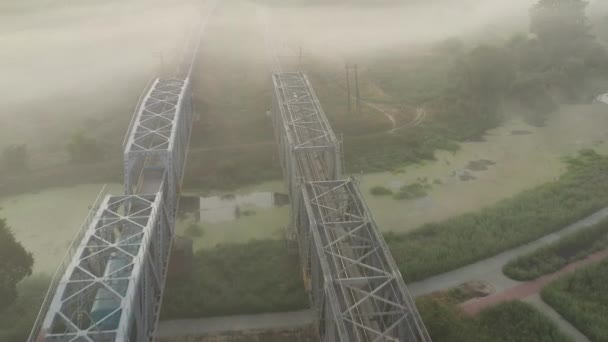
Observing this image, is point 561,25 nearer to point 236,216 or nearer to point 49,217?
point 236,216

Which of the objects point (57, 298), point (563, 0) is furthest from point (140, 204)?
point (563, 0)

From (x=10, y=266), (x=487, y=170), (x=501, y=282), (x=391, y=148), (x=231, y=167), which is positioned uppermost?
(x=391, y=148)

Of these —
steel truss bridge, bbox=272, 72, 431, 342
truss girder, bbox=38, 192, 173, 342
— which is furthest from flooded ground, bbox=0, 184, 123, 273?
steel truss bridge, bbox=272, 72, 431, 342

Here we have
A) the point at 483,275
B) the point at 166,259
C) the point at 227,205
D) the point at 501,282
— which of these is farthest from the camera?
the point at 227,205

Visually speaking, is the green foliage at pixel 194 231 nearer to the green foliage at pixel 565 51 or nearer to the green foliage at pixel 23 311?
the green foliage at pixel 23 311

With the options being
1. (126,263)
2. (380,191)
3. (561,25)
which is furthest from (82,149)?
(561,25)

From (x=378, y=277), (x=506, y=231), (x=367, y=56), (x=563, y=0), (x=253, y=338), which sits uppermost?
(x=563, y=0)

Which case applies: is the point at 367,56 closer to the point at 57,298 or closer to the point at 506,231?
the point at 506,231
